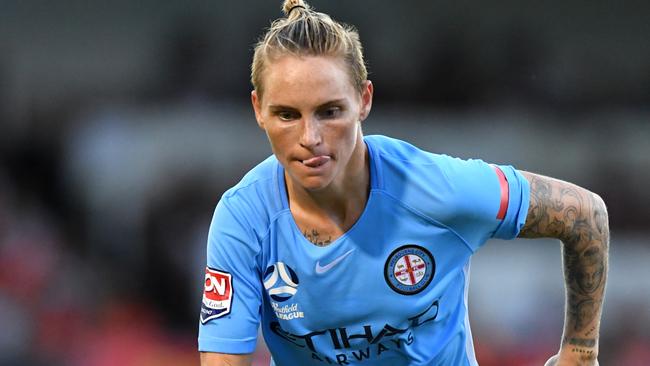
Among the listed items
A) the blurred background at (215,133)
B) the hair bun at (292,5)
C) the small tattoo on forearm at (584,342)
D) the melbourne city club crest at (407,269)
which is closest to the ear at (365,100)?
the hair bun at (292,5)

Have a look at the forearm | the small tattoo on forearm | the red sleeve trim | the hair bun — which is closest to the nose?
the hair bun

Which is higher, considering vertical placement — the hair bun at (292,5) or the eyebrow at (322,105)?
the hair bun at (292,5)

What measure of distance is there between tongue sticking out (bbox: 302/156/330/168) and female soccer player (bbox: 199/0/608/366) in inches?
2.4

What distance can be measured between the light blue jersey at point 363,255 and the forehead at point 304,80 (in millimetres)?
363

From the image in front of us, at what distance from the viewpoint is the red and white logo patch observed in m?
2.96

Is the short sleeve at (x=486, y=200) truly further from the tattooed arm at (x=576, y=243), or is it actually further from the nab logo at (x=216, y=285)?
the nab logo at (x=216, y=285)

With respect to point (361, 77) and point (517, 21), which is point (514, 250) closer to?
point (517, 21)

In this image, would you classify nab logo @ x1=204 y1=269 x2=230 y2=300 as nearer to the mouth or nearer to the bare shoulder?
the mouth

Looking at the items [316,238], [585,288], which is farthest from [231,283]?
[585,288]

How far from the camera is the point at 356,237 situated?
118 inches

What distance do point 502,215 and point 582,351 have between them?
0.63 meters

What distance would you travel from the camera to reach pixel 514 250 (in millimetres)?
6367

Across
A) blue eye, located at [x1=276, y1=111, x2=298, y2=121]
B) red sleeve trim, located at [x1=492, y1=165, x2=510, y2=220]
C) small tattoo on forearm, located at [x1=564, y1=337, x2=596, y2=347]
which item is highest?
blue eye, located at [x1=276, y1=111, x2=298, y2=121]

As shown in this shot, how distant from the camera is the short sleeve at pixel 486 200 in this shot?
9.73ft
